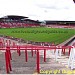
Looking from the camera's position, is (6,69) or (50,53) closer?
(6,69)

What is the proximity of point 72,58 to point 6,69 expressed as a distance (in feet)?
9.50

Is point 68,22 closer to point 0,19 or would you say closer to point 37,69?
point 0,19

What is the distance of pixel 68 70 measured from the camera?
12.3m

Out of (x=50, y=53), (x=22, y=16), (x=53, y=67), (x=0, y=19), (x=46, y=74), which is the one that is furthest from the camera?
(x=22, y=16)

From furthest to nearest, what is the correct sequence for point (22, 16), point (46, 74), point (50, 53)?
point (22, 16)
point (50, 53)
point (46, 74)

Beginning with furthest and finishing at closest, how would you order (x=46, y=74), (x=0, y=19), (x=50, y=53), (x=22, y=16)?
(x=22, y=16) < (x=0, y=19) < (x=50, y=53) < (x=46, y=74)

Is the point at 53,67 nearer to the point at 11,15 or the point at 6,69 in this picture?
the point at 6,69

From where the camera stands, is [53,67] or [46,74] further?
[53,67]

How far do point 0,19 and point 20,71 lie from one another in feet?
344

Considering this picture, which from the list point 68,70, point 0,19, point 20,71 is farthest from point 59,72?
point 0,19

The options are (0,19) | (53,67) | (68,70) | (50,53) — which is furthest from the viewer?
(0,19)

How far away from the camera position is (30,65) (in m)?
13.7

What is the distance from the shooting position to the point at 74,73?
11609mm

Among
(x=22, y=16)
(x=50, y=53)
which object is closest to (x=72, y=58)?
(x=50, y=53)
